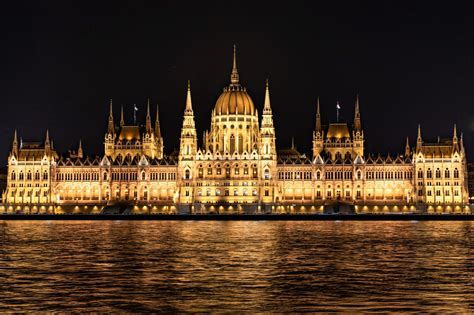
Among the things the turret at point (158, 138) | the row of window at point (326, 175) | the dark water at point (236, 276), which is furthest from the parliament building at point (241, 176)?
the dark water at point (236, 276)

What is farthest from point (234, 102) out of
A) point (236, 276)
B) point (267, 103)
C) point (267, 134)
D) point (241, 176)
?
point (236, 276)

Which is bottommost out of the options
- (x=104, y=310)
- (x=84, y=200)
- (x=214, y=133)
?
(x=104, y=310)

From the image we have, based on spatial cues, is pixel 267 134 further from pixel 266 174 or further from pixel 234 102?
pixel 234 102

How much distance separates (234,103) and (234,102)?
0.20 metres

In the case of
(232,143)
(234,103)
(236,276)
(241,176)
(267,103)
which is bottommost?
(236,276)

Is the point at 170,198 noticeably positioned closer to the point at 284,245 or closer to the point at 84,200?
the point at 84,200

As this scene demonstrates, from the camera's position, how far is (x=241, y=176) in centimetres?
16500

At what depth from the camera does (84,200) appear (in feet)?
564

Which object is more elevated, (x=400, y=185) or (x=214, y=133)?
(x=214, y=133)

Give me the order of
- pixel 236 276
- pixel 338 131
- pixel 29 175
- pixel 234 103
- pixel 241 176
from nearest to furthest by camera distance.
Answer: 1. pixel 236 276
2. pixel 241 176
3. pixel 234 103
4. pixel 29 175
5. pixel 338 131

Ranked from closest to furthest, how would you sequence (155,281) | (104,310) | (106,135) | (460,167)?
1. (104,310)
2. (155,281)
3. (460,167)
4. (106,135)

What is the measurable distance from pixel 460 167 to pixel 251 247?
101272 millimetres

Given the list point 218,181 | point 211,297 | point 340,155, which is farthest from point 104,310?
point 340,155

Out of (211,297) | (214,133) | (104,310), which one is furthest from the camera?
(214,133)
